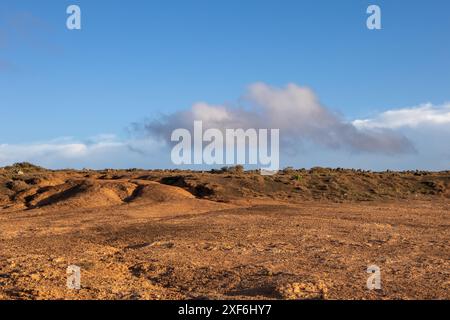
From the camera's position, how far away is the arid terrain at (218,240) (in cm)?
933

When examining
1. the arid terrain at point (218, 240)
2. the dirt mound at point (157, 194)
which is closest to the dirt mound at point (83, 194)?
the arid terrain at point (218, 240)

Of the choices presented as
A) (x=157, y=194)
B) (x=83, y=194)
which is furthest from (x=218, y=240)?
(x=83, y=194)

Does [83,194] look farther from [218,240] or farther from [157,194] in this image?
[218,240]

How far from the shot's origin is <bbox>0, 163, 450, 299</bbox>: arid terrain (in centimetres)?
933

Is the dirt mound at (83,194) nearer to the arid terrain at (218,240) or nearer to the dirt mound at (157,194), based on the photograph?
the arid terrain at (218,240)

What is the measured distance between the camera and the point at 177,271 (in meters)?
10.7

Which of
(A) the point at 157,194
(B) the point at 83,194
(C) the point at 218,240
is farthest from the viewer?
(A) the point at 157,194

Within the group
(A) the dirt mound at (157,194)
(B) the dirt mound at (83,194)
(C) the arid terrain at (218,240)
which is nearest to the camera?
(C) the arid terrain at (218,240)

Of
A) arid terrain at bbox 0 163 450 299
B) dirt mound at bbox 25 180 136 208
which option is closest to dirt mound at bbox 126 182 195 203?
arid terrain at bbox 0 163 450 299

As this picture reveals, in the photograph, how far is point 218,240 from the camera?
14430mm

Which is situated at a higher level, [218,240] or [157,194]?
[157,194]
